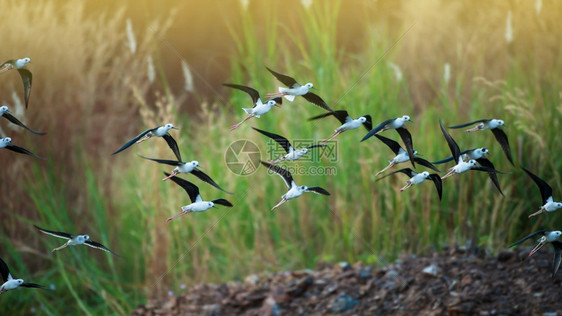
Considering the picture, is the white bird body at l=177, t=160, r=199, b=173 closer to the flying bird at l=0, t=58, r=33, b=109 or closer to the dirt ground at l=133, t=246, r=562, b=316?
the flying bird at l=0, t=58, r=33, b=109

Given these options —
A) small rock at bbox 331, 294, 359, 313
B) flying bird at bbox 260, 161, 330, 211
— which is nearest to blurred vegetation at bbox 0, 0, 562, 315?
small rock at bbox 331, 294, 359, 313

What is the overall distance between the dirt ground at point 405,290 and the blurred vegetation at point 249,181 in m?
0.36

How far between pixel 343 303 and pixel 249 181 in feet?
4.90

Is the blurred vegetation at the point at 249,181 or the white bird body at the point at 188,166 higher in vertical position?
the blurred vegetation at the point at 249,181

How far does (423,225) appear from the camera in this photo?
3953mm

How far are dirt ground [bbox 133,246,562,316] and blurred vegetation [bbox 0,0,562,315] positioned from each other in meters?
0.36

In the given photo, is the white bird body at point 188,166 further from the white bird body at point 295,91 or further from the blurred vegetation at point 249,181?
the blurred vegetation at point 249,181

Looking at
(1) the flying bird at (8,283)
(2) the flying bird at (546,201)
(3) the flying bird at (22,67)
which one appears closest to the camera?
(1) the flying bird at (8,283)

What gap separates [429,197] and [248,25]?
246 centimetres

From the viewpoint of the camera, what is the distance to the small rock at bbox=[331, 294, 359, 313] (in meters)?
3.29

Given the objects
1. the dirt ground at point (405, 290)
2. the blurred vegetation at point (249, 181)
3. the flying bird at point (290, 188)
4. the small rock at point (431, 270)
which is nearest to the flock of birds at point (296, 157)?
the flying bird at point (290, 188)

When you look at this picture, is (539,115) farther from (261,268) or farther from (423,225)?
(261,268)

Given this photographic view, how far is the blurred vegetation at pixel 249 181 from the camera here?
4.03 metres

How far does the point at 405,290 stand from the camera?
3305 millimetres
